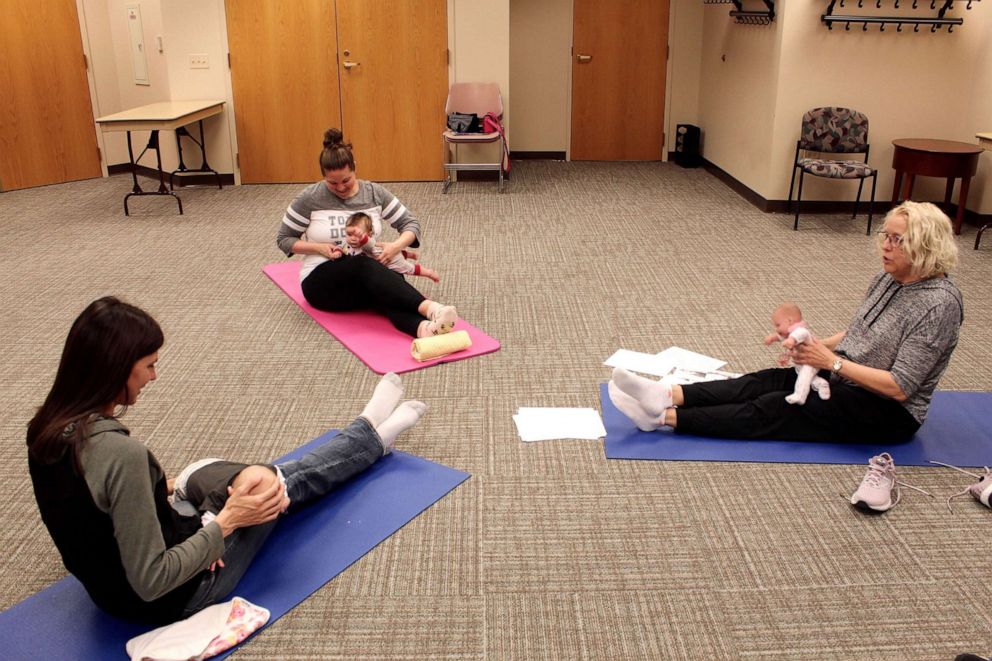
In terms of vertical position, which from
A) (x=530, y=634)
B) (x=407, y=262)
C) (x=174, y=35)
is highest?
(x=174, y=35)

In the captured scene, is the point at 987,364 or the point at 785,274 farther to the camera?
the point at 785,274

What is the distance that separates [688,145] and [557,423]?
214 inches

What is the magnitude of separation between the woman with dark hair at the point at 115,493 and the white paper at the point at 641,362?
1802 millimetres

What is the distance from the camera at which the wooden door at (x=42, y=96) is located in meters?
6.55

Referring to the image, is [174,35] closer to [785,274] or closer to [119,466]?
[785,274]

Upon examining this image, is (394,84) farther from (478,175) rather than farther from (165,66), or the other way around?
(165,66)

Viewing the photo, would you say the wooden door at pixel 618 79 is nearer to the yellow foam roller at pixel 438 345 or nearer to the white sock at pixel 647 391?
the yellow foam roller at pixel 438 345

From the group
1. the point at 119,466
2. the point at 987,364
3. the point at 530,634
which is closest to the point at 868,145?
the point at 987,364

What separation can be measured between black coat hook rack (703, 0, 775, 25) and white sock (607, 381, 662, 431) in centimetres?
410

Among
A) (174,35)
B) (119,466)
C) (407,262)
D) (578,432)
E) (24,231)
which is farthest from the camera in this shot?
(174,35)

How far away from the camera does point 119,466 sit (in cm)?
162

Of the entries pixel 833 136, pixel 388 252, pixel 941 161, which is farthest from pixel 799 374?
pixel 833 136

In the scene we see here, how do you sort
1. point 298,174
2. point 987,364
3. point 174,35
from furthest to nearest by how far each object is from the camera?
point 298,174 < point 174,35 < point 987,364

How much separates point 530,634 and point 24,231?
507 centimetres
